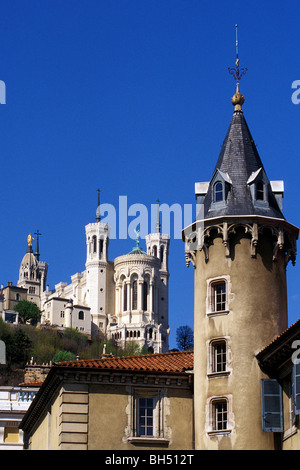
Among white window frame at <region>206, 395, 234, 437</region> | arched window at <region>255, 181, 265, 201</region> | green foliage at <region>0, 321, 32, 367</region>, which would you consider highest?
green foliage at <region>0, 321, 32, 367</region>

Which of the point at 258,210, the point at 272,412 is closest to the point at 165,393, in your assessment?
the point at 272,412

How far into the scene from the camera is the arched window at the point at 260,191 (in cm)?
4153

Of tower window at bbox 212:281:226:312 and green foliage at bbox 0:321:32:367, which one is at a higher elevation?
green foliage at bbox 0:321:32:367

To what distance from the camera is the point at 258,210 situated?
41031 mm

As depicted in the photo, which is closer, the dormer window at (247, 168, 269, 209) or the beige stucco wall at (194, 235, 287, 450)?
the beige stucco wall at (194, 235, 287, 450)

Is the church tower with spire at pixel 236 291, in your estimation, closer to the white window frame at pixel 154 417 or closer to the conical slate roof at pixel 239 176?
the conical slate roof at pixel 239 176

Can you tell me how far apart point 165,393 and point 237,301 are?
4.85 m

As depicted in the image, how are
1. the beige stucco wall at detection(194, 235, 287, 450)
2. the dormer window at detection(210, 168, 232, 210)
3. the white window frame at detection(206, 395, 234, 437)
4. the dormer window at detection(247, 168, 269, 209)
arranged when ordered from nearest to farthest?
1. the beige stucco wall at detection(194, 235, 287, 450)
2. the white window frame at detection(206, 395, 234, 437)
3. the dormer window at detection(247, 168, 269, 209)
4. the dormer window at detection(210, 168, 232, 210)

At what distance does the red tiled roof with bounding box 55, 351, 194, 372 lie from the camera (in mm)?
40594

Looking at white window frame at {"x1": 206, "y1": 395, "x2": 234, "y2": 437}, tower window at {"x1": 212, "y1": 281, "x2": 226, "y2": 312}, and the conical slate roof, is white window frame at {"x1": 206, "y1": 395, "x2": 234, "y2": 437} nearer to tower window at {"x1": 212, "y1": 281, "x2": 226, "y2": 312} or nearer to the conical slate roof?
tower window at {"x1": 212, "y1": 281, "x2": 226, "y2": 312}

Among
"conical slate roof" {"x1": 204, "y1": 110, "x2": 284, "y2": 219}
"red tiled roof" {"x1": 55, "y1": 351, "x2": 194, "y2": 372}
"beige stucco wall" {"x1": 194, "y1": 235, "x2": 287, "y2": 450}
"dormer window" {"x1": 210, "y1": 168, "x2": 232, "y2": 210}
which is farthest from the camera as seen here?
"dormer window" {"x1": 210, "y1": 168, "x2": 232, "y2": 210}

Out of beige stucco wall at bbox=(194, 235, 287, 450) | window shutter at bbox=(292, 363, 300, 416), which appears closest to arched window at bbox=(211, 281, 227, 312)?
beige stucco wall at bbox=(194, 235, 287, 450)

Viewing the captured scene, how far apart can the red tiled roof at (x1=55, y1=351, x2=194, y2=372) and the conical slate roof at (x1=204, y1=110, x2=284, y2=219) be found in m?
6.30

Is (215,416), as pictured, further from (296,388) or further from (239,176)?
(239,176)
